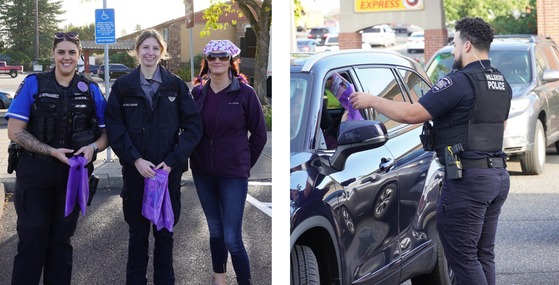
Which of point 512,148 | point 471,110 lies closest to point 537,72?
point 512,148

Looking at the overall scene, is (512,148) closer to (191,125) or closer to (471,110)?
(471,110)

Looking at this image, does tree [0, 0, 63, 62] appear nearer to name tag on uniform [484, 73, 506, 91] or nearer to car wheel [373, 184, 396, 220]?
car wheel [373, 184, 396, 220]

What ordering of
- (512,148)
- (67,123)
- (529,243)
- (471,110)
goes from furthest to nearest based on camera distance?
(512,148), (529,243), (471,110), (67,123)

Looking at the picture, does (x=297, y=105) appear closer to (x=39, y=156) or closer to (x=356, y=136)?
(x=356, y=136)

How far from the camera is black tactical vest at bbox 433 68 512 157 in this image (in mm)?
3359

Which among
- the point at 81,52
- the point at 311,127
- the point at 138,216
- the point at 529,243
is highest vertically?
the point at 81,52

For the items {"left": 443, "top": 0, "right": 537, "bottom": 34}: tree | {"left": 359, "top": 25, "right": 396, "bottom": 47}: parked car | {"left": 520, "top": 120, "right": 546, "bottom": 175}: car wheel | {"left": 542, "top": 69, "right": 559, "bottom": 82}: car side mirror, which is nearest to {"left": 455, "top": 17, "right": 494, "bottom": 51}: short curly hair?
{"left": 520, "top": 120, "right": 546, "bottom": 175}: car wheel

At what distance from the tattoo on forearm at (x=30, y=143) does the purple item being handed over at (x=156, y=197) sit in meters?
0.35

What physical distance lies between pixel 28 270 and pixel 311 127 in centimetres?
110

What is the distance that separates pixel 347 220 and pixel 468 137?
0.61 metres

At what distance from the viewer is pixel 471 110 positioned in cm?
337

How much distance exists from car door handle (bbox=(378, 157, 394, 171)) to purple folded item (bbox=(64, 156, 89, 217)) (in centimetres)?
108

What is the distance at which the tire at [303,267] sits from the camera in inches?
124

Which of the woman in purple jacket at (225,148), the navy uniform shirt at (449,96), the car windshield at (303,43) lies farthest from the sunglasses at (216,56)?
the car windshield at (303,43)
